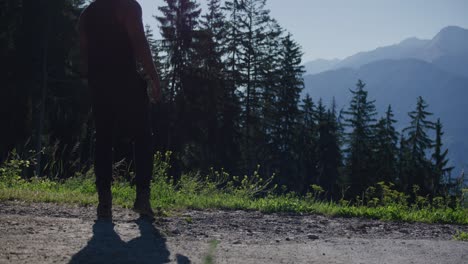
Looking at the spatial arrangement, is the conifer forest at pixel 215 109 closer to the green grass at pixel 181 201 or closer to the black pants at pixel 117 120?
the green grass at pixel 181 201

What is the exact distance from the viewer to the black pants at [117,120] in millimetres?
4480

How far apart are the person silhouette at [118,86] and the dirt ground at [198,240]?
0.52 m

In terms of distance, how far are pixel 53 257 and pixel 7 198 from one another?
3.09m

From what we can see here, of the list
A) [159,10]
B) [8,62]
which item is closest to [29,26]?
[8,62]

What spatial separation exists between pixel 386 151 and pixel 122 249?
4706 centimetres

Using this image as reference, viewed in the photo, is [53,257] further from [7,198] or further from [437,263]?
[7,198]

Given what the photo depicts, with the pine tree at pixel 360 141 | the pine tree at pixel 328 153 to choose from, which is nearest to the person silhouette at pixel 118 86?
the pine tree at pixel 328 153

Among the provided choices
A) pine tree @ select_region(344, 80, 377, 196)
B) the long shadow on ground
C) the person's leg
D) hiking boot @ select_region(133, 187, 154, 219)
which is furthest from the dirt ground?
pine tree @ select_region(344, 80, 377, 196)

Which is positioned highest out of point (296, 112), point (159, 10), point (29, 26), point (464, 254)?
point (159, 10)

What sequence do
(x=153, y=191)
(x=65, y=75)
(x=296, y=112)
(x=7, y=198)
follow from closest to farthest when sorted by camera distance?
1. (x=7, y=198)
2. (x=153, y=191)
3. (x=65, y=75)
4. (x=296, y=112)

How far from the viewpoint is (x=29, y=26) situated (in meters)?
24.8

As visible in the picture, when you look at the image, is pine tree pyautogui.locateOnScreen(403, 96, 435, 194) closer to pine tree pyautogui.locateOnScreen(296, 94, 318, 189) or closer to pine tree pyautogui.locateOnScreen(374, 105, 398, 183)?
pine tree pyautogui.locateOnScreen(374, 105, 398, 183)

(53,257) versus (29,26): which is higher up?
(29,26)

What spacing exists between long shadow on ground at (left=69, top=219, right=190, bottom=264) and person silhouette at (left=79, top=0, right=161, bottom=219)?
2.83ft
